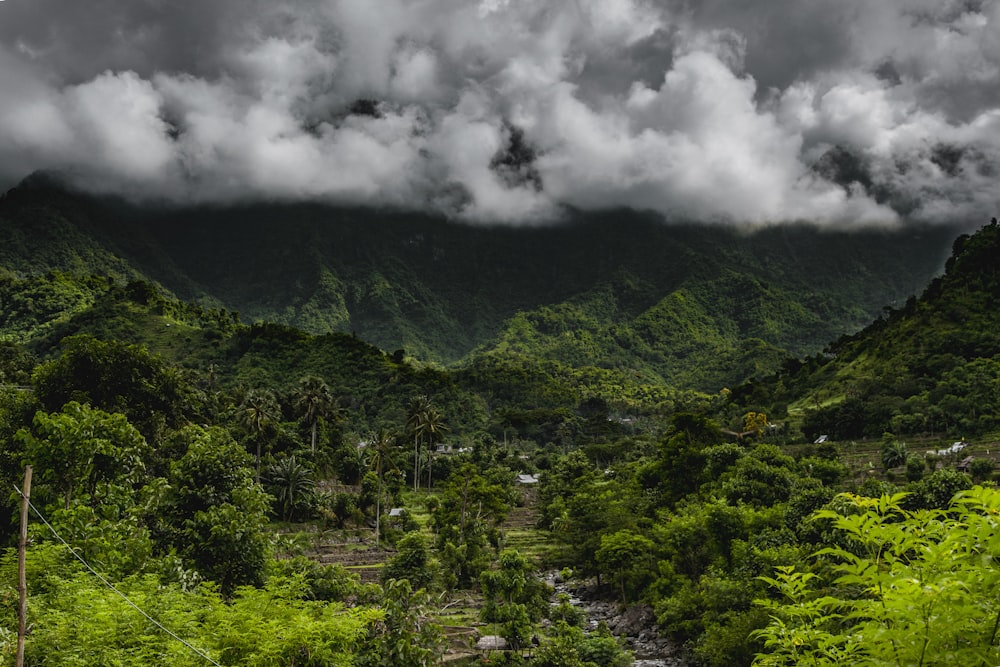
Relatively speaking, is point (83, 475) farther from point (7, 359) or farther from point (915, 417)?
point (915, 417)

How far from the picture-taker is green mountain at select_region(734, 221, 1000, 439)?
7975 cm

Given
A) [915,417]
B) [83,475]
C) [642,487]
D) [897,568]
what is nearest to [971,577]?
[897,568]

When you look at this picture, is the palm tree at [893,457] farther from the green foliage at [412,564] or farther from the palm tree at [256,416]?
the palm tree at [256,416]

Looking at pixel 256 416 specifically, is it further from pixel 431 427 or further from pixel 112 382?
pixel 112 382

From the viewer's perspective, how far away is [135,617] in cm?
1460

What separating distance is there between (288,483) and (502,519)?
23.1 meters

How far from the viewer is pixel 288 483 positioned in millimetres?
64500

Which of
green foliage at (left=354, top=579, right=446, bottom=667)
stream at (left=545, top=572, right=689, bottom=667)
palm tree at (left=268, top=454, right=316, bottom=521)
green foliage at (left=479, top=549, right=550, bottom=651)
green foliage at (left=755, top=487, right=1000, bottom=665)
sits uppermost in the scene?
green foliage at (left=755, top=487, right=1000, bottom=665)

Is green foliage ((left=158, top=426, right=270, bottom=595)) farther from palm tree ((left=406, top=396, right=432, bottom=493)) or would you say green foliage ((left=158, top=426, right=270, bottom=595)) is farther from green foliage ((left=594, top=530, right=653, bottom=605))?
palm tree ((left=406, top=396, right=432, bottom=493))

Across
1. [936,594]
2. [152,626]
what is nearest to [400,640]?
[152,626]

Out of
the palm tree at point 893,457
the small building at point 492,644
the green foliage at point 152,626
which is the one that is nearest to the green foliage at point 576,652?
the small building at point 492,644

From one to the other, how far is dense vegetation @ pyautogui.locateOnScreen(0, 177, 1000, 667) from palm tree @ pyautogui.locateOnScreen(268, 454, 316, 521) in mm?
273

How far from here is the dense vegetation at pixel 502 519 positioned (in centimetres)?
582

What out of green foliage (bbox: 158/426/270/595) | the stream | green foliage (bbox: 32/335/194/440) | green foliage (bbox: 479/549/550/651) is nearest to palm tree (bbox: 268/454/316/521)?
green foliage (bbox: 32/335/194/440)
